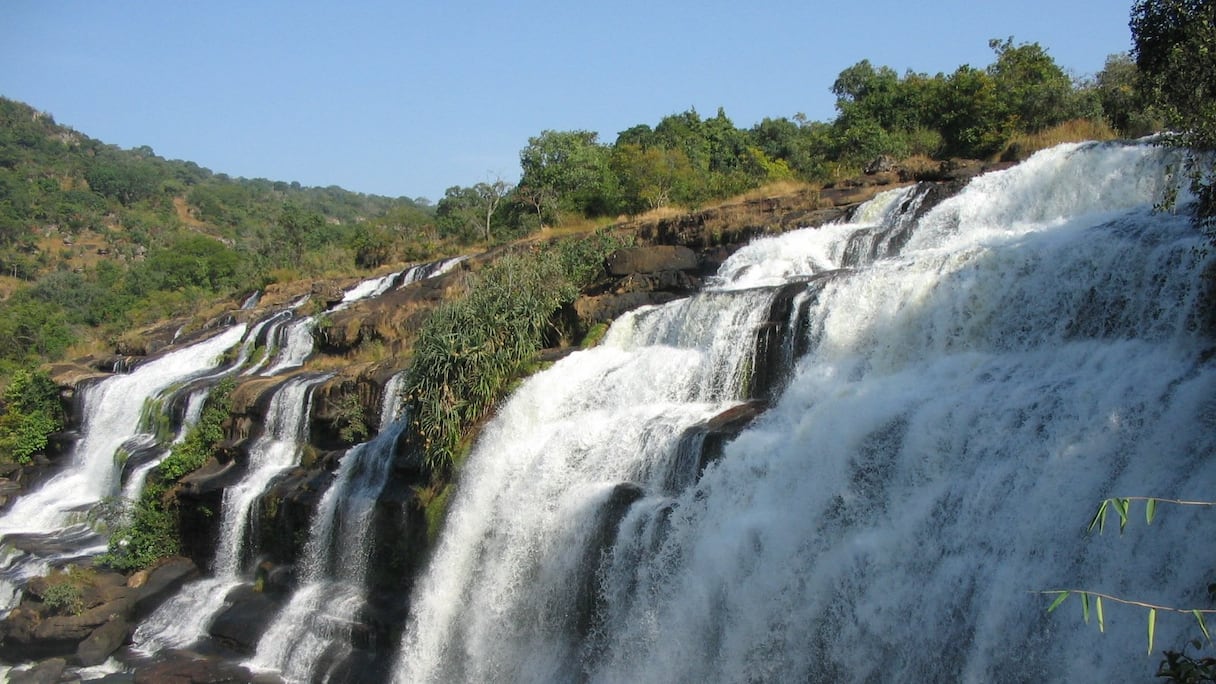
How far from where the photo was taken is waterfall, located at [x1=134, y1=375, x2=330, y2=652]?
1706 cm

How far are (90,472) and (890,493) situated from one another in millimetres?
24474

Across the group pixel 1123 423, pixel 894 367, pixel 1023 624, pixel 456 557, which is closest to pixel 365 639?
pixel 456 557

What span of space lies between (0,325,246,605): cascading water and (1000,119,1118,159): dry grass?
24486 mm

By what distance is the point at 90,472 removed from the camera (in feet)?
85.1

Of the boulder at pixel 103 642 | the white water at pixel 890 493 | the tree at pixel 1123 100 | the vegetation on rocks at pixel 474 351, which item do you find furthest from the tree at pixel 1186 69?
the boulder at pixel 103 642

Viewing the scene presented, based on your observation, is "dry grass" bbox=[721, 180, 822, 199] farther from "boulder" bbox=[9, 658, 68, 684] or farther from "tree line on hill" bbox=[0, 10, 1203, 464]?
"boulder" bbox=[9, 658, 68, 684]

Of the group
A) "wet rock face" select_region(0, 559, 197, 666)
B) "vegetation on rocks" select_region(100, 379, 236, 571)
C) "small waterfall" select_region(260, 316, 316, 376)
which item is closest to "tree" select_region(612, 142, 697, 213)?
"small waterfall" select_region(260, 316, 316, 376)

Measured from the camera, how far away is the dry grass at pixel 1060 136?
70.0 feet

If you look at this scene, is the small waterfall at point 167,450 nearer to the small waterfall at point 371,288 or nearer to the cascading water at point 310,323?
the cascading water at point 310,323

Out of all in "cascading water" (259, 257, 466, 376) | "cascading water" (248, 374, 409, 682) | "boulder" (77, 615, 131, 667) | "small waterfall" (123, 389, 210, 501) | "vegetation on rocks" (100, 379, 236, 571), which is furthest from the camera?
"cascading water" (259, 257, 466, 376)

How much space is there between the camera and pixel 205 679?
1458 cm

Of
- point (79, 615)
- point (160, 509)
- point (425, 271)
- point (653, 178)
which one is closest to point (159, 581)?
point (79, 615)

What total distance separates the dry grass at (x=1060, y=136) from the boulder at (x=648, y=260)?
868cm

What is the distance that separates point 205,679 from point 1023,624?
12714mm
